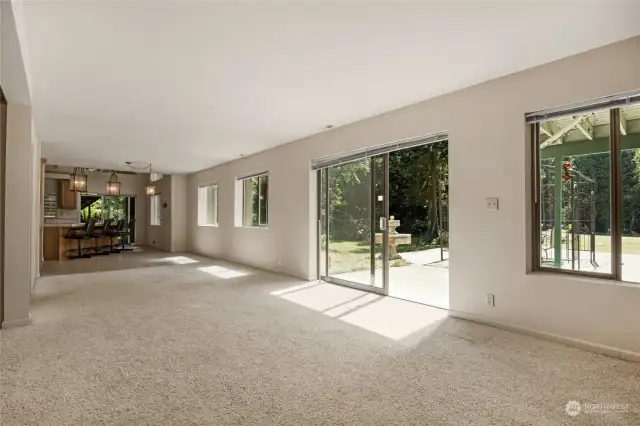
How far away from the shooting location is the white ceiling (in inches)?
89.7

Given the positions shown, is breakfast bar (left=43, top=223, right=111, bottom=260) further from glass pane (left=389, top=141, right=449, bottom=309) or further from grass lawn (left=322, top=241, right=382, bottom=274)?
glass pane (left=389, top=141, right=449, bottom=309)

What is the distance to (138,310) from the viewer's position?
13.1ft

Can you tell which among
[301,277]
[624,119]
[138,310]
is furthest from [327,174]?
[624,119]

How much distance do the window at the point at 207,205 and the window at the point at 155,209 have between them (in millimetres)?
2786

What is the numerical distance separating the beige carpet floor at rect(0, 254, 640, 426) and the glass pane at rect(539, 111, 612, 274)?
2.65 ft

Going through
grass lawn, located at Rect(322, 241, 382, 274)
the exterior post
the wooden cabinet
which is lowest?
grass lawn, located at Rect(322, 241, 382, 274)

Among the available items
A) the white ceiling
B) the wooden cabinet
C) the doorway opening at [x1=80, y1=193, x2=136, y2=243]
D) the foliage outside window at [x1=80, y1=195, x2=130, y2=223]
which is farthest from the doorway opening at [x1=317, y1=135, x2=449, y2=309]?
the foliage outside window at [x1=80, y1=195, x2=130, y2=223]

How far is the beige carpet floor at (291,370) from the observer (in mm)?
1896

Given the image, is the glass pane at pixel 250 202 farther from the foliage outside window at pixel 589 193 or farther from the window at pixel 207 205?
the foliage outside window at pixel 589 193

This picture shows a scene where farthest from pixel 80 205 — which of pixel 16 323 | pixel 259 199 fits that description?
pixel 16 323

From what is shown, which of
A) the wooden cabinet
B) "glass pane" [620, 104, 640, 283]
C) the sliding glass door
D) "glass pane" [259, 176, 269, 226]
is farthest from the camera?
the wooden cabinet

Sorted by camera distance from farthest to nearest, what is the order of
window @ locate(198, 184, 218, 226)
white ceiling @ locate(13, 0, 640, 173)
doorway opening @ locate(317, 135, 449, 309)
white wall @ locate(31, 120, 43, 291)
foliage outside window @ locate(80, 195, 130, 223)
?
foliage outside window @ locate(80, 195, 130, 223)
window @ locate(198, 184, 218, 226)
doorway opening @ locate(317, 135, 449, 309)
white wall @ locate(31, 120, 43, 291)
white ceiling @ locate(13, 0, 640, 173)

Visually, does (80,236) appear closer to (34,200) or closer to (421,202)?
(34,200)

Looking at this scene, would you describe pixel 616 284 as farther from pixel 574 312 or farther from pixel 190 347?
pixel 190 347
